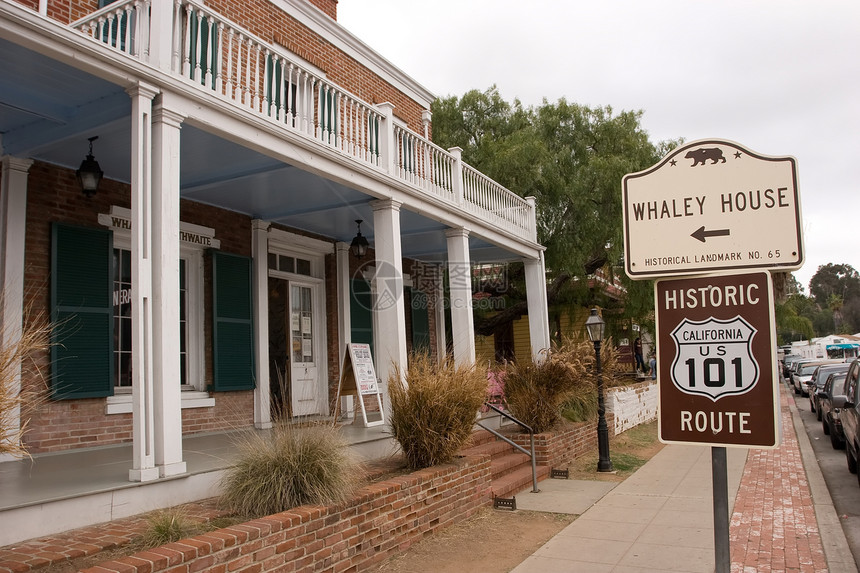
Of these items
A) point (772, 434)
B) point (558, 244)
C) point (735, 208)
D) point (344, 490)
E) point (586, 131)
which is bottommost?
point (344, 490)

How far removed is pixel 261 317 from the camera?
9891 mm

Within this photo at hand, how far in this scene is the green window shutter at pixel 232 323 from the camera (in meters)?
9.15

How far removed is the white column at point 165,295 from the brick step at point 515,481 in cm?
384

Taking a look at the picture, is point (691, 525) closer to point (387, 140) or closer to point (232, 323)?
point (387, 140)

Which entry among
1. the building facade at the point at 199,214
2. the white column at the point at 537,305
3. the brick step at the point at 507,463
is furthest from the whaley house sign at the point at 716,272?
the white column at the point at 537,305

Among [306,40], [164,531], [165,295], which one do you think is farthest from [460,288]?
[164,531]

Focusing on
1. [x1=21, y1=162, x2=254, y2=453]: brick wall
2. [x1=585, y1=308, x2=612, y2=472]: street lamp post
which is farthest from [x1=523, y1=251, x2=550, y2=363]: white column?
[x1=21, y1=162, x2=254, y2=453]: brick wall

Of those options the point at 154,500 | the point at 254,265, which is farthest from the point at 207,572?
the point at 254,265

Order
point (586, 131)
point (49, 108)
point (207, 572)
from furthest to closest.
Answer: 1. point (586, 131)
2. point (49, 108)
3. point (207, 572)

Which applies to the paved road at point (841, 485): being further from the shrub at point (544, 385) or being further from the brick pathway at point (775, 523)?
the shrub at point (544, 385)

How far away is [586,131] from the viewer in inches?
709

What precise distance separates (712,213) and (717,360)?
0.66m

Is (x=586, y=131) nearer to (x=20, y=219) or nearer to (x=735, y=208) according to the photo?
(x=20, y=219)

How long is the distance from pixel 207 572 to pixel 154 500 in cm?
140
